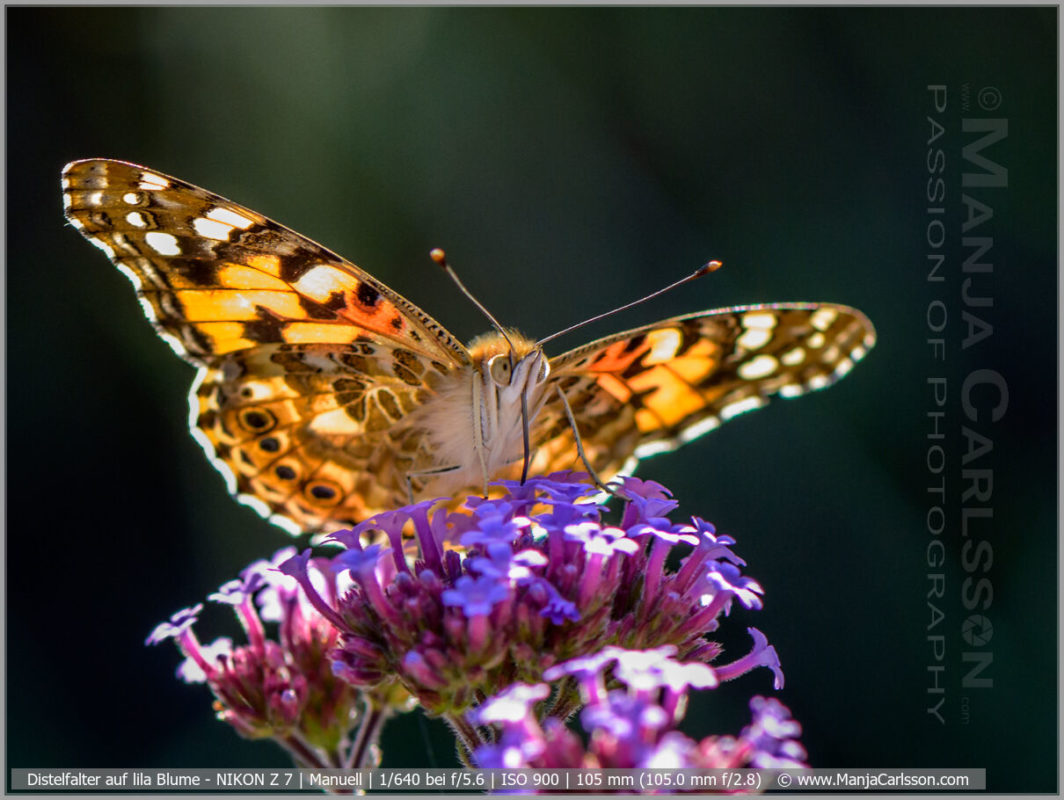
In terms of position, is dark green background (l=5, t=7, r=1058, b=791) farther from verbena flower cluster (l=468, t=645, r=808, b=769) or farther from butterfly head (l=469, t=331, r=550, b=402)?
verbena flower cluster (l=468, t=645, r=808, b=769)

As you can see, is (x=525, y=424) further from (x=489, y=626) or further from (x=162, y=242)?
(x=162, y=242)

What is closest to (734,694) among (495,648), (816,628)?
(816,628)

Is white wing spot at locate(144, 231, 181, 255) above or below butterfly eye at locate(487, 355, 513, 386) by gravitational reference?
above

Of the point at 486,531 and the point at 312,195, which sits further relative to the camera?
the point at 312,195

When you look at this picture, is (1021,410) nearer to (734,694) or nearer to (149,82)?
(734,694)

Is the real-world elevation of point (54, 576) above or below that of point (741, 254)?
below

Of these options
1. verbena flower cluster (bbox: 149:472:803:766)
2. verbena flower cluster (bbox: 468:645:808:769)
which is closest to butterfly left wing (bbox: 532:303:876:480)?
verbena flower cluster (bbox: 149:472:803:766)
